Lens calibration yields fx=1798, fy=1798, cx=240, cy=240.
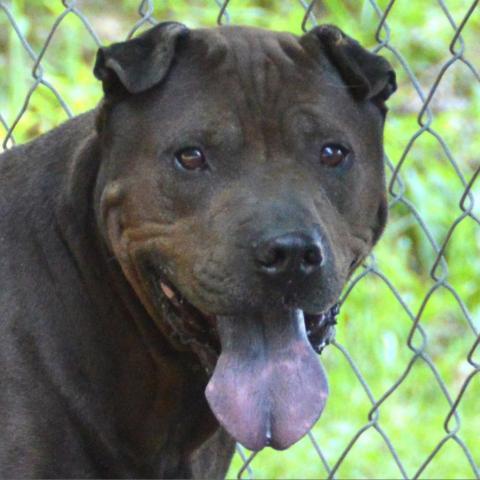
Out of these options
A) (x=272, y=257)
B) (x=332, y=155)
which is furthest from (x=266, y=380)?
(x=332, y=155)

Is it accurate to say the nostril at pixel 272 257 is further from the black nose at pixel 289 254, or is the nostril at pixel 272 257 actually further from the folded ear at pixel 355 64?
the folded ear at pixel 355 64

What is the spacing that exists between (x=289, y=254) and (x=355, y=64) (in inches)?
21.3

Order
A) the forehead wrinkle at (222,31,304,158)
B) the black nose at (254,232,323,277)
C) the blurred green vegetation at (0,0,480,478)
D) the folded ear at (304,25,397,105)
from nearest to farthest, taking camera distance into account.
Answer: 1. the black nose at (254,232,323,277)
2. the forehead wrinkle at (222,31,304,158)
3. the folded ear at (304,25,397,105)
4. the blurred green vegetation at (0,0,480,478)

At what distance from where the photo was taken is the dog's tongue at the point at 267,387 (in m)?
3.63

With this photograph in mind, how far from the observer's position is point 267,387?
3639 mm

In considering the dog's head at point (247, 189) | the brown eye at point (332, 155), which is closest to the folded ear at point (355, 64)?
the dog's head at point (247, 189)

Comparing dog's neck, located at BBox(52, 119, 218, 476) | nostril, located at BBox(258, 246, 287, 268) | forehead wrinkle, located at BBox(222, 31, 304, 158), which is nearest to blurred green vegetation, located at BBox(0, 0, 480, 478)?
dog's neck, located at BBox(52, 119, 218, 476)

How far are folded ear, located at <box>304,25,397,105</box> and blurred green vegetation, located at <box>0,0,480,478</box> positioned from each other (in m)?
2.08

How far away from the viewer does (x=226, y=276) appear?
140 inches

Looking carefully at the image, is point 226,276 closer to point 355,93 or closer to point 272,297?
point 272,297

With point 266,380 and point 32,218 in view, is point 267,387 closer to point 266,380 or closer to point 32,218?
point 266,380

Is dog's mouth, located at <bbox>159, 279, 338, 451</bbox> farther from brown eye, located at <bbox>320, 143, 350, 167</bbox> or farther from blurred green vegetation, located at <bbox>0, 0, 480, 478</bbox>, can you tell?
blurred green vegetation, located at <bbox>0, 0, 480, 478</bbox>

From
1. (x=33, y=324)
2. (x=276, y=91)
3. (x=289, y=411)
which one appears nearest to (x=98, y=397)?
(x=33, y=324)

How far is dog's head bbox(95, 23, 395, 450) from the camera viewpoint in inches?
141
